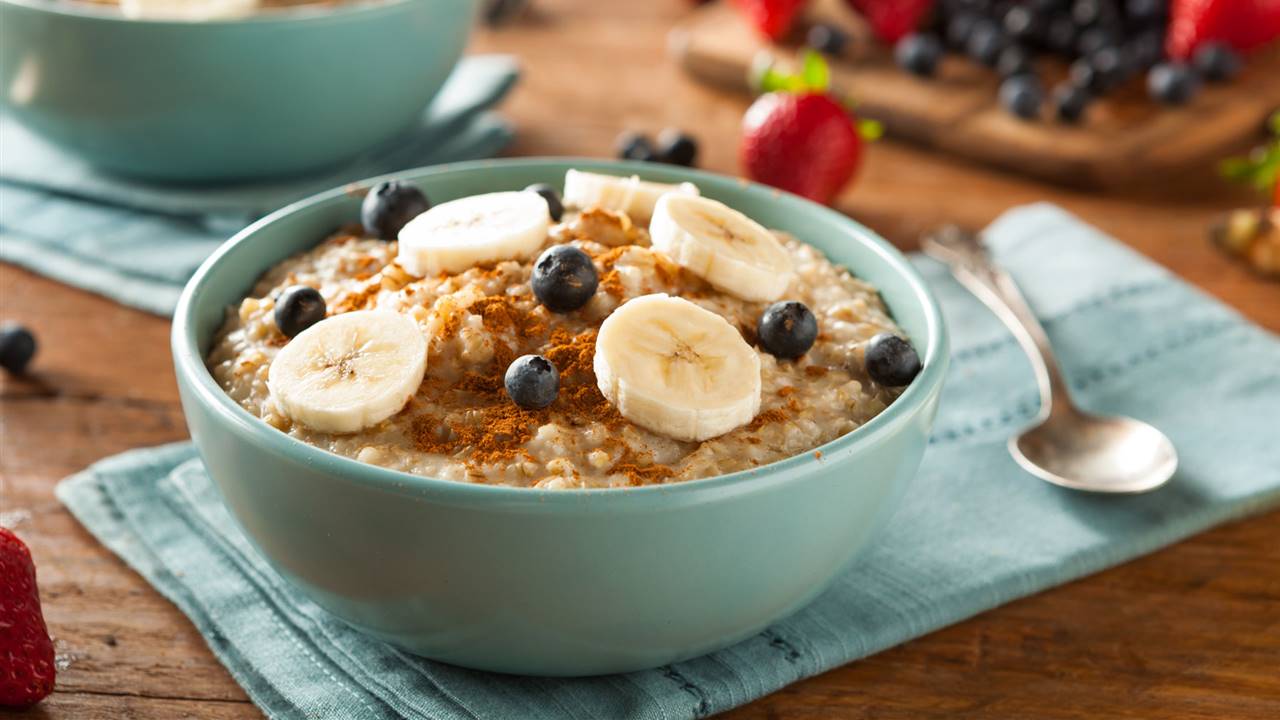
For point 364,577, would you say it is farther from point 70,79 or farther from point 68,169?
point 68,169

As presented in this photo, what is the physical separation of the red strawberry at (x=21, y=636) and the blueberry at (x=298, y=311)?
1.56 ft

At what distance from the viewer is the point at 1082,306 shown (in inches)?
114

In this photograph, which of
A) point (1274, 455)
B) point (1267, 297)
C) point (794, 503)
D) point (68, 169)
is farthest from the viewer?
point (68, 169)

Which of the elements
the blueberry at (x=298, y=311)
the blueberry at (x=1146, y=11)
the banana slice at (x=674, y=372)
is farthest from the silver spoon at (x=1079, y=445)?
the blueberry at (x=1146, y=11)

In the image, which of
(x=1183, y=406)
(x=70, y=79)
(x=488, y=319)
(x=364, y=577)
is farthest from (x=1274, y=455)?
(x=70, y=79)

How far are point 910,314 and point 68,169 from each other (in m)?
2.28

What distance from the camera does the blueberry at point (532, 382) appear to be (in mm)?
1736

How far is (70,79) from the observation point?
2.98 m

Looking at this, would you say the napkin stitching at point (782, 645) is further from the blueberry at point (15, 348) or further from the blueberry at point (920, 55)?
the blueberry at point (920, 55)

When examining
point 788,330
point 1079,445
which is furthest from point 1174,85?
point 788,330

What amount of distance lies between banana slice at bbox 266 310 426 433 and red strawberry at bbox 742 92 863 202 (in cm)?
167

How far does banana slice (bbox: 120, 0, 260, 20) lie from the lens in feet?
10.1

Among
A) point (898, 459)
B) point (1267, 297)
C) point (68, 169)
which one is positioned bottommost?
point (68, 169)

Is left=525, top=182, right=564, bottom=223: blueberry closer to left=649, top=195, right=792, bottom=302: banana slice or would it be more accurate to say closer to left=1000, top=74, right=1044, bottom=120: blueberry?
left=649, top=195, right=792, bottom=302: banana slice
